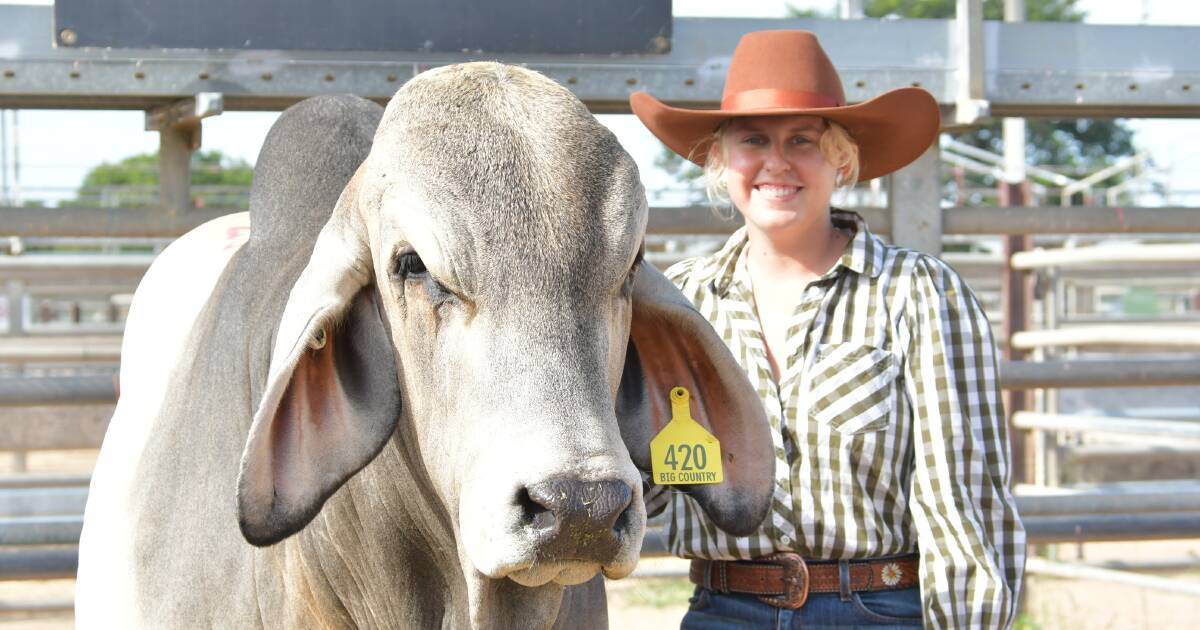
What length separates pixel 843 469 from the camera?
9.25 feet

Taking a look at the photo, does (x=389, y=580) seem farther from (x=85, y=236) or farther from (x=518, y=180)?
(x=85, y=236)

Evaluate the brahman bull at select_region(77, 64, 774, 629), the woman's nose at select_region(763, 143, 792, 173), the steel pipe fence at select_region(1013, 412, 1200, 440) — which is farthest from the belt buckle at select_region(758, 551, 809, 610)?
the steel pipe fence at select_region(1013, 412, 1200, 440)

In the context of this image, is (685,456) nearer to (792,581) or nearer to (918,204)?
(792,581)

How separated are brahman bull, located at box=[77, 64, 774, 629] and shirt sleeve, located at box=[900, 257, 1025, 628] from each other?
451mm

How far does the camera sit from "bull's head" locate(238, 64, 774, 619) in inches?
73.6

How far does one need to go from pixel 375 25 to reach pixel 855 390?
1544 mm

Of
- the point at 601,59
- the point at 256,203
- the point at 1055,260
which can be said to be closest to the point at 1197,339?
the point at 1055,260

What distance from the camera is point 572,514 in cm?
181

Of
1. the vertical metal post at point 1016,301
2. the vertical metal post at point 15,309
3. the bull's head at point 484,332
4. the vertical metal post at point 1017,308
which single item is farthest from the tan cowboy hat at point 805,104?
the vertical metal post at point 15,309

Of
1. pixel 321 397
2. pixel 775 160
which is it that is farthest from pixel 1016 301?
pixel 321 397

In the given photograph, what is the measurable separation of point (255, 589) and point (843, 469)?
3.75 feet

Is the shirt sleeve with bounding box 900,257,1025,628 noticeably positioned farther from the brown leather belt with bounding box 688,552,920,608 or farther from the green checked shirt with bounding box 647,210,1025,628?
the brown leather belt with bounding box 688,552,920,608

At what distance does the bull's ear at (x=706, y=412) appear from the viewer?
242 cm

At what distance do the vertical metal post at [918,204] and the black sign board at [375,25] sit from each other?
32.9 inches
